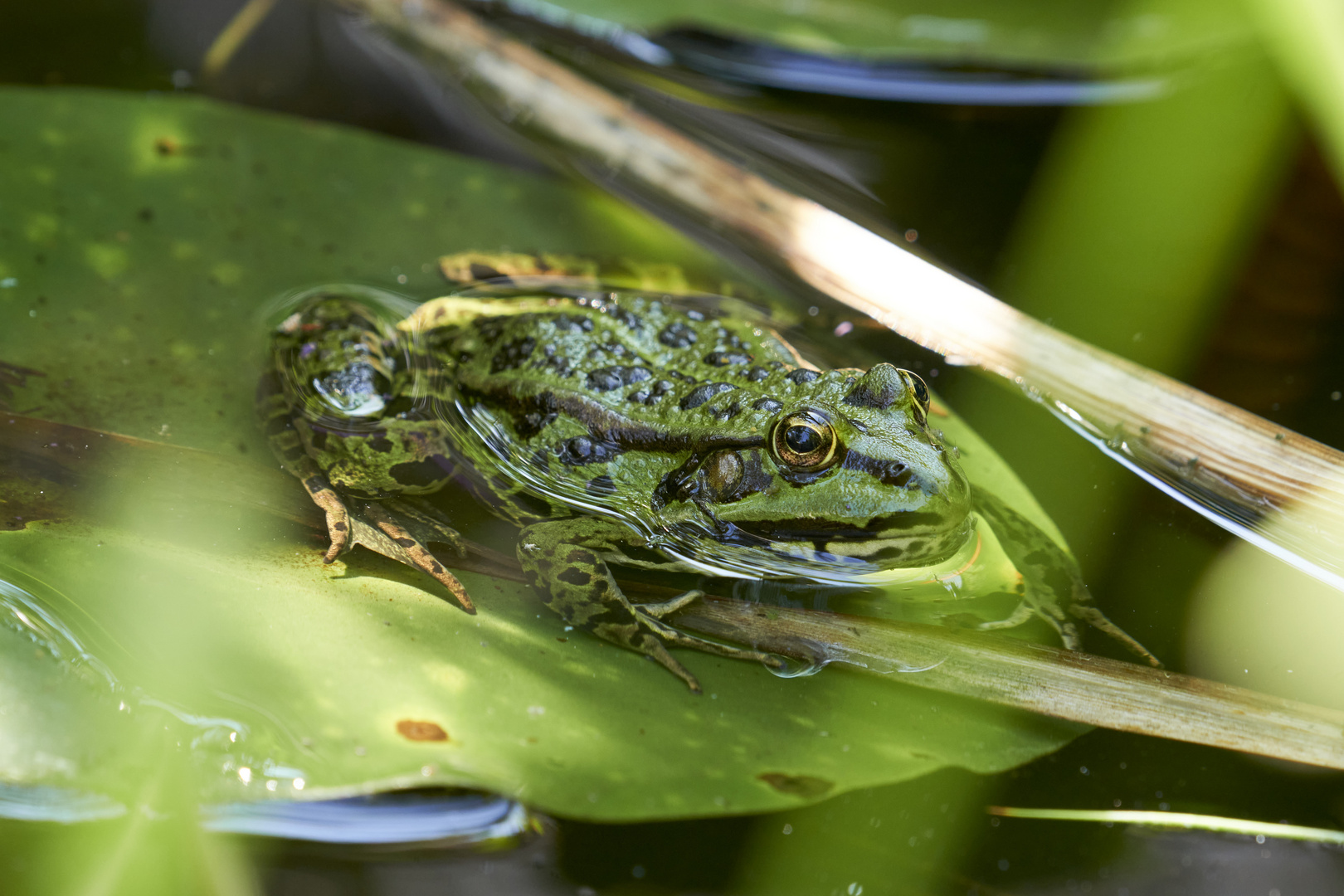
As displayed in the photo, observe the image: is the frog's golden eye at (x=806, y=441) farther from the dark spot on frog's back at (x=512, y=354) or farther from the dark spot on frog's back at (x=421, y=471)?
the dark spot on frog's back at (x=421, y=471)

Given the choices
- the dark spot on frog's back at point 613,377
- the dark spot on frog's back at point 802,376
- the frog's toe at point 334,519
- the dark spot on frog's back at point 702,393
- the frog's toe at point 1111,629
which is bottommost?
the frog's toe at point 334,519

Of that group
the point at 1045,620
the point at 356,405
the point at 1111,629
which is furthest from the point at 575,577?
the point at 1111,629

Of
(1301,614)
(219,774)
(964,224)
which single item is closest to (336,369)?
(219,774)

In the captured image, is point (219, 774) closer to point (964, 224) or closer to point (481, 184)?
point (481, 184)

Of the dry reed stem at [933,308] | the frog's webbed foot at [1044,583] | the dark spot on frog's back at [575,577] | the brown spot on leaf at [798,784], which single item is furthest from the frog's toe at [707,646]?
the dry reed stem at [933,308]

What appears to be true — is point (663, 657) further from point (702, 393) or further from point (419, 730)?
point (702, 393)

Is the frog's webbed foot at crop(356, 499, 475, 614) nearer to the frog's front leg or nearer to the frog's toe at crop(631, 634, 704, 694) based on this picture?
the frog's front leg

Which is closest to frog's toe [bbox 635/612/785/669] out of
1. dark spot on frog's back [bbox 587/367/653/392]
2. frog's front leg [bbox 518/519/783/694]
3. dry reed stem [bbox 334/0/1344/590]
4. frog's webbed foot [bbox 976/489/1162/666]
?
frog's front leg [bbox 518/519/783/694]
